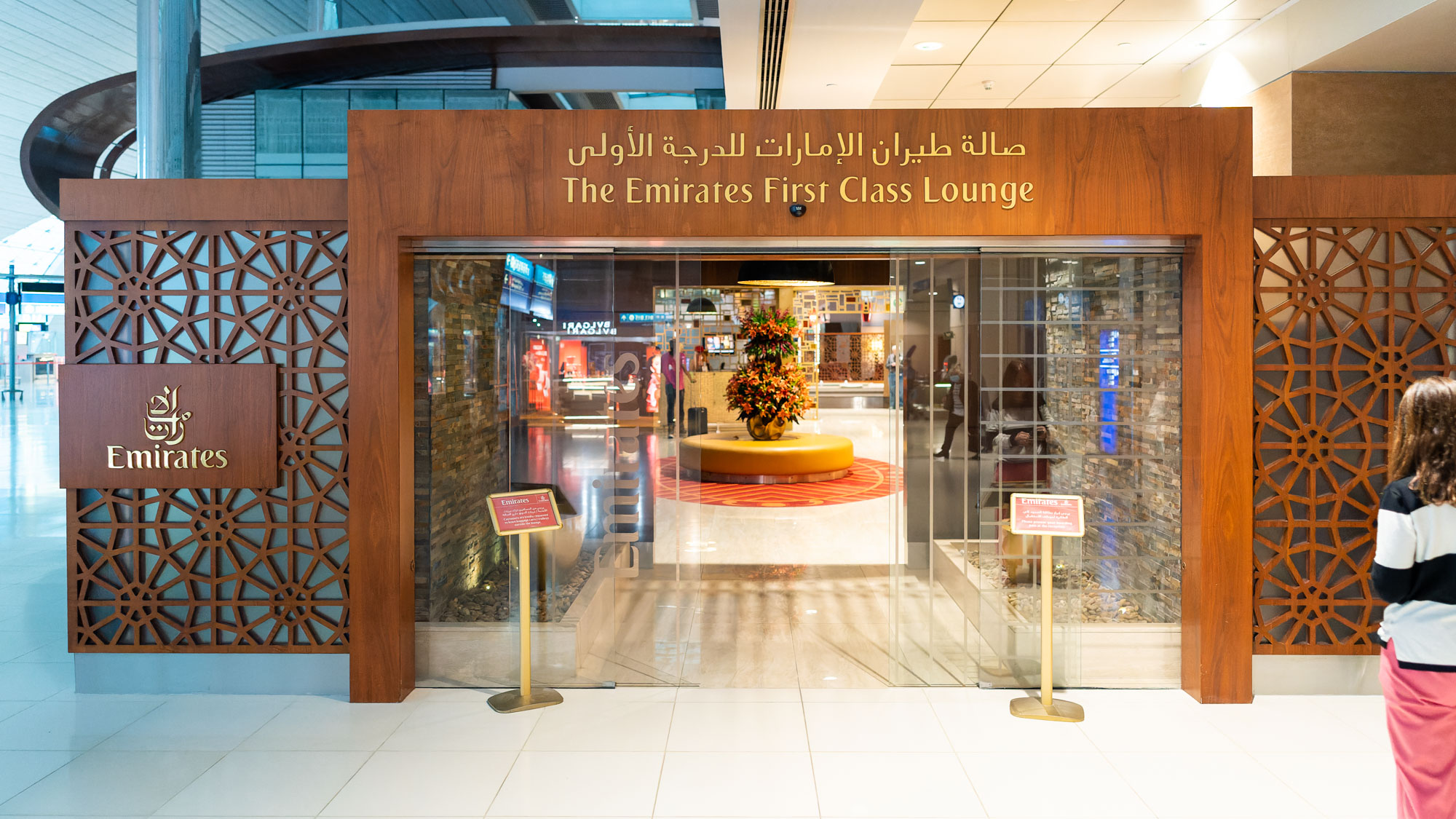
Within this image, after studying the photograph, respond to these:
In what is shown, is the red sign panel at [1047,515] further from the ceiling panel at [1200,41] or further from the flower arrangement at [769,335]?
the flower arrangement at [769,335]

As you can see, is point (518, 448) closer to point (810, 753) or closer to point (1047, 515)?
point (810, 753)

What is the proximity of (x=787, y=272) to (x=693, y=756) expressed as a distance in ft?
34.2

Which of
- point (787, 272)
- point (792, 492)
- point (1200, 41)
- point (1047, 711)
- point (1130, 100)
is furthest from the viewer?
point (787, 272)

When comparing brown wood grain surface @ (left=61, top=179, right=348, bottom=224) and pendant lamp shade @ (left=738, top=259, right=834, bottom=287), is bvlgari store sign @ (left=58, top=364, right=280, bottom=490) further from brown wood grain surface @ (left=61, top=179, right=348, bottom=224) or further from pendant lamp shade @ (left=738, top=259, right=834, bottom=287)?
pendant lamp shade @ (left=738, top=259, right=834, bottom=287)

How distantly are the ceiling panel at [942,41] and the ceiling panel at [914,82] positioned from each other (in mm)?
114

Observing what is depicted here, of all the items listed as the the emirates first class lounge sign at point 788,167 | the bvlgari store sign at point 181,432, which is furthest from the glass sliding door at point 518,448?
the bvlgari store sign at point 181,432

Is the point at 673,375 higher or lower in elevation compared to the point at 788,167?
lower

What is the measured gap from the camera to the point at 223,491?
4094 mm

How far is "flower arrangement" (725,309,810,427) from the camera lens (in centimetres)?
1084

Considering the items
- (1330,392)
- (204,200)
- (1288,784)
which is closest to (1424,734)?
(1288,784)

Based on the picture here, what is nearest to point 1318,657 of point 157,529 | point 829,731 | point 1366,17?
point 829,731

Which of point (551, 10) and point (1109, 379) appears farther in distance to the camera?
point (551, 10)

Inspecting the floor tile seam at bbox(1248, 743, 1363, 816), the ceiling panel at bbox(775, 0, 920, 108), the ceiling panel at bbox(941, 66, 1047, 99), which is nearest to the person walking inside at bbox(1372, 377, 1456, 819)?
the floor tile seam at bbox(1248, 743, 1363, 816)

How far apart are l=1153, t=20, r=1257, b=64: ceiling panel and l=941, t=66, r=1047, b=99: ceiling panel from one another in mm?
876
